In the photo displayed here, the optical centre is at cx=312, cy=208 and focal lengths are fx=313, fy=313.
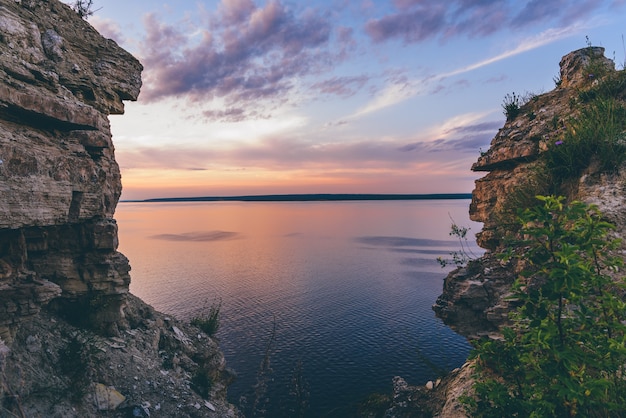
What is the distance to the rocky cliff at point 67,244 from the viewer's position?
542 inches

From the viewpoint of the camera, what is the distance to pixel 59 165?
596 inches

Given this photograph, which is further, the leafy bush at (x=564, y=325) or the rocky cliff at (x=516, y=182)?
the rocky cliff at (x=516, y=182)

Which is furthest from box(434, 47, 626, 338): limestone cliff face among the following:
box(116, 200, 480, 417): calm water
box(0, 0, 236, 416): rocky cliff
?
box(0, 0, 236, 416): rocky cliff

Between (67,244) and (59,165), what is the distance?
5.64 metres

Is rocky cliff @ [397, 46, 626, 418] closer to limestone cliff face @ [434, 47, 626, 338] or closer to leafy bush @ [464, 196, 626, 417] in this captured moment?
limestone cliff face @ [434, 47, 626, 338]

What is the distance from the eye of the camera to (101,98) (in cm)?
1978

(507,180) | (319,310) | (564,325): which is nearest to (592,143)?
(507,180)

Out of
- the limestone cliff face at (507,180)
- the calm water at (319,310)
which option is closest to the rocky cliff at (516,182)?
the limestone cliff face at (507,180)

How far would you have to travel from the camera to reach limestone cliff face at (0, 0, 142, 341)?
44.7ft

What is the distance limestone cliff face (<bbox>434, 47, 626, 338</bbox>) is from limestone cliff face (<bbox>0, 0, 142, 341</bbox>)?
2040 centimetres

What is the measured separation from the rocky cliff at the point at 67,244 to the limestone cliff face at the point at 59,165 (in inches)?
2.1

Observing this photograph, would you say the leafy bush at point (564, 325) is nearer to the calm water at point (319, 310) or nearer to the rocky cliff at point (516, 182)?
the rocky cliff at point (516, 182)

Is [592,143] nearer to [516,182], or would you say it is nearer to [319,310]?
[516,182]

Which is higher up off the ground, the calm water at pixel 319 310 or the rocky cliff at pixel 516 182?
the rocky cliff at pixel 516 182
